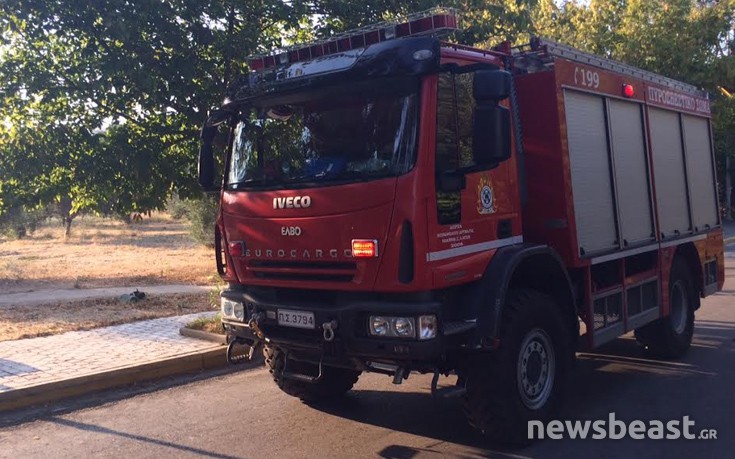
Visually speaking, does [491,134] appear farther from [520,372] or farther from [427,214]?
[520,372]

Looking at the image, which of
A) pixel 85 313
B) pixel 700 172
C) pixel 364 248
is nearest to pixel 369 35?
pixel 364 248

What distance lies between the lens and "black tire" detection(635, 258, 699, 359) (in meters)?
8.05

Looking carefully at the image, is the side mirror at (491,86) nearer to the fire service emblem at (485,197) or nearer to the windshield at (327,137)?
the windshield at (327,137)

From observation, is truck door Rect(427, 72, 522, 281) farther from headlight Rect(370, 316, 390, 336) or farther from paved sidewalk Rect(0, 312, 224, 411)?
paved sidewalk Rect(0, 312, 224, 411)

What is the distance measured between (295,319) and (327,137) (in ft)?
4.50

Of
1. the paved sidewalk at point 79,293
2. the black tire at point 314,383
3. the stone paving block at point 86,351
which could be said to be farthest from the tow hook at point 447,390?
the paved sidewalk at point 79,293

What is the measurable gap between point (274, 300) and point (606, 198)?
10.7 ft

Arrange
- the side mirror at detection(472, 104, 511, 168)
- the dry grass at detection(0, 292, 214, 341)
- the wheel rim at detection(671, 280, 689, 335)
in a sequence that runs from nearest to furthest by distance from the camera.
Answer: the side mirror at detection(472, 104, 511, 168) → the wheel rim at detection(671, 280, 689, 335) → the dry grass at detection(0, 292, 214, 341)

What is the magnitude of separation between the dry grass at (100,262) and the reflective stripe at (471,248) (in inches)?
445

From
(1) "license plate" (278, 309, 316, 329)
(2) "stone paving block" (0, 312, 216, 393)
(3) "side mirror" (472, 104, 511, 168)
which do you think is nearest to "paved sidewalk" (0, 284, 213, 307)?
(2) "stone paving block" (0, 312, 216, 393)

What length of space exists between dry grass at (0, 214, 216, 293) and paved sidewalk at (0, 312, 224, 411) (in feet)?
21.4

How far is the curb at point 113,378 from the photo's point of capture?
668 centimetres

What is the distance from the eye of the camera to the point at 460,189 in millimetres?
5059

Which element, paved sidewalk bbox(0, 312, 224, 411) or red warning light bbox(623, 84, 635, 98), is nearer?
paved sidewalk bbox(0, 312, 224, 411)
